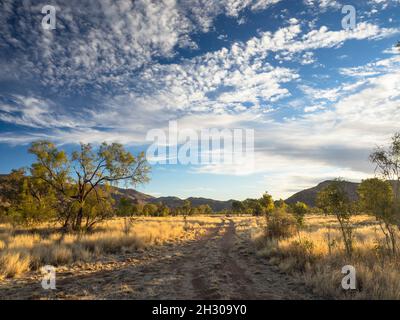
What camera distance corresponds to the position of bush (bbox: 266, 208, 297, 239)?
59.7ft

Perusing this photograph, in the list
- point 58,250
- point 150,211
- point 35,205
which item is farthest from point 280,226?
point 150,211

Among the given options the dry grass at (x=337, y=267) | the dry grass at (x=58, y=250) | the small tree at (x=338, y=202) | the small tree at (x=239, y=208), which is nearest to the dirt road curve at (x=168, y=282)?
the dry grass at (x=337, y=267)

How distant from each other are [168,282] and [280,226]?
11478 mm

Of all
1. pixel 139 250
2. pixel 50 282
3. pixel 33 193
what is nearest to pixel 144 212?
pixel 33 193

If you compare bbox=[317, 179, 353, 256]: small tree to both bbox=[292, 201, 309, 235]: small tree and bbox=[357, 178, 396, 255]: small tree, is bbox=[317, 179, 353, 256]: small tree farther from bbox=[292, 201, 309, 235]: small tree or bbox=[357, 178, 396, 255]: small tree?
bbox=[292, 201, 309, 235]: small tree

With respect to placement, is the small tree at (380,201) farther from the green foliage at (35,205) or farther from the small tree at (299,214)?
the green foliage at (35,205)

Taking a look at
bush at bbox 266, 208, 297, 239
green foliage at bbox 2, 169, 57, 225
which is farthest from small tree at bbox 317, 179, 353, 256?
green foliage at bbox 2, 169, 57, 225

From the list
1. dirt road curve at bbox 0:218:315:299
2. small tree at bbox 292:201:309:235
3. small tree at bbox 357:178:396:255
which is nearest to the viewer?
dirt road curve at bbox 0:218:315:299

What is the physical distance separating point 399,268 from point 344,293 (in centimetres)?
288

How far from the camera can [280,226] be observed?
61.1ft

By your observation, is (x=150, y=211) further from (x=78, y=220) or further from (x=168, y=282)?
(x=168, y=282)

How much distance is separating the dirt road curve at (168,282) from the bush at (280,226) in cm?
545

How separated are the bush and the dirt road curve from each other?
545 cm
